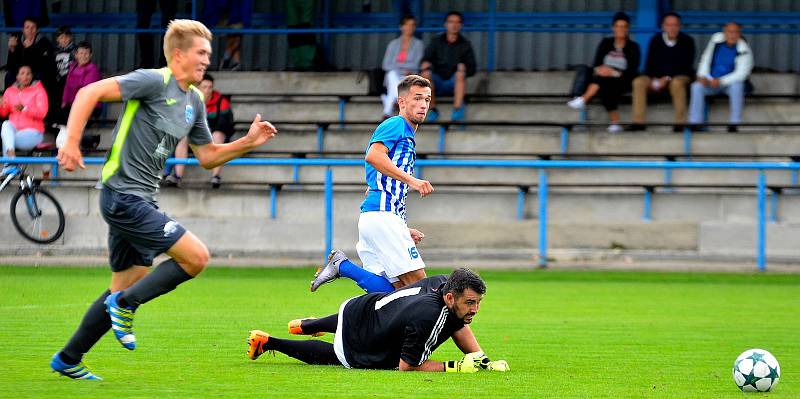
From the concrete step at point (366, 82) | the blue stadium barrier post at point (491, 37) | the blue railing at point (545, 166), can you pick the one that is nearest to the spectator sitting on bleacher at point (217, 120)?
the blue railing at point (545, 166)

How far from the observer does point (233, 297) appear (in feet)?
42.6

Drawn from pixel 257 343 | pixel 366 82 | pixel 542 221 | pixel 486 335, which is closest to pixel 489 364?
pixel 257 343

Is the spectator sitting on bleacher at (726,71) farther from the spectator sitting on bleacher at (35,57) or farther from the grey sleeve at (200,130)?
the grey sleeve at (200,130)

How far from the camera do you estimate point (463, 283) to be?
23.5ft

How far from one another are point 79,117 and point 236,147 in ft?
3.51

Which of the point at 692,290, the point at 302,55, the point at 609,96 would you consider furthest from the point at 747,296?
the point at 302,55

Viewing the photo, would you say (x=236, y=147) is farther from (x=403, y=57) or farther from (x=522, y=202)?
(x=403, y=57)

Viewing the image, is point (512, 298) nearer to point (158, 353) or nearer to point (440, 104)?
point (158, 353)

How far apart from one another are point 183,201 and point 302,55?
528 cm

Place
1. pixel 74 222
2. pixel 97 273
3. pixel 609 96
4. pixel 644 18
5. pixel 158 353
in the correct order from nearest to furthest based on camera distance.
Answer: pixel 158 353 → pixel 97 273 → pixel 74 222 → pixel 609 96 → pixel 644 18

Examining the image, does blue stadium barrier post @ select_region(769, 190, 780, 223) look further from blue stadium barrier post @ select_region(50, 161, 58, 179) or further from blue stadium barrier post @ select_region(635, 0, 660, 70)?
blue stadium barrier post @ select_region(50, 161, 58, 179)

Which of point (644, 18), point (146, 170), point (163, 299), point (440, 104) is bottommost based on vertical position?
point (163, 299)

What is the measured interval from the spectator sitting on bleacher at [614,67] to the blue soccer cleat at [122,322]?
14.1 metres

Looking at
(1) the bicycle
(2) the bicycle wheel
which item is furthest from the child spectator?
(2) the bicycle wheel
